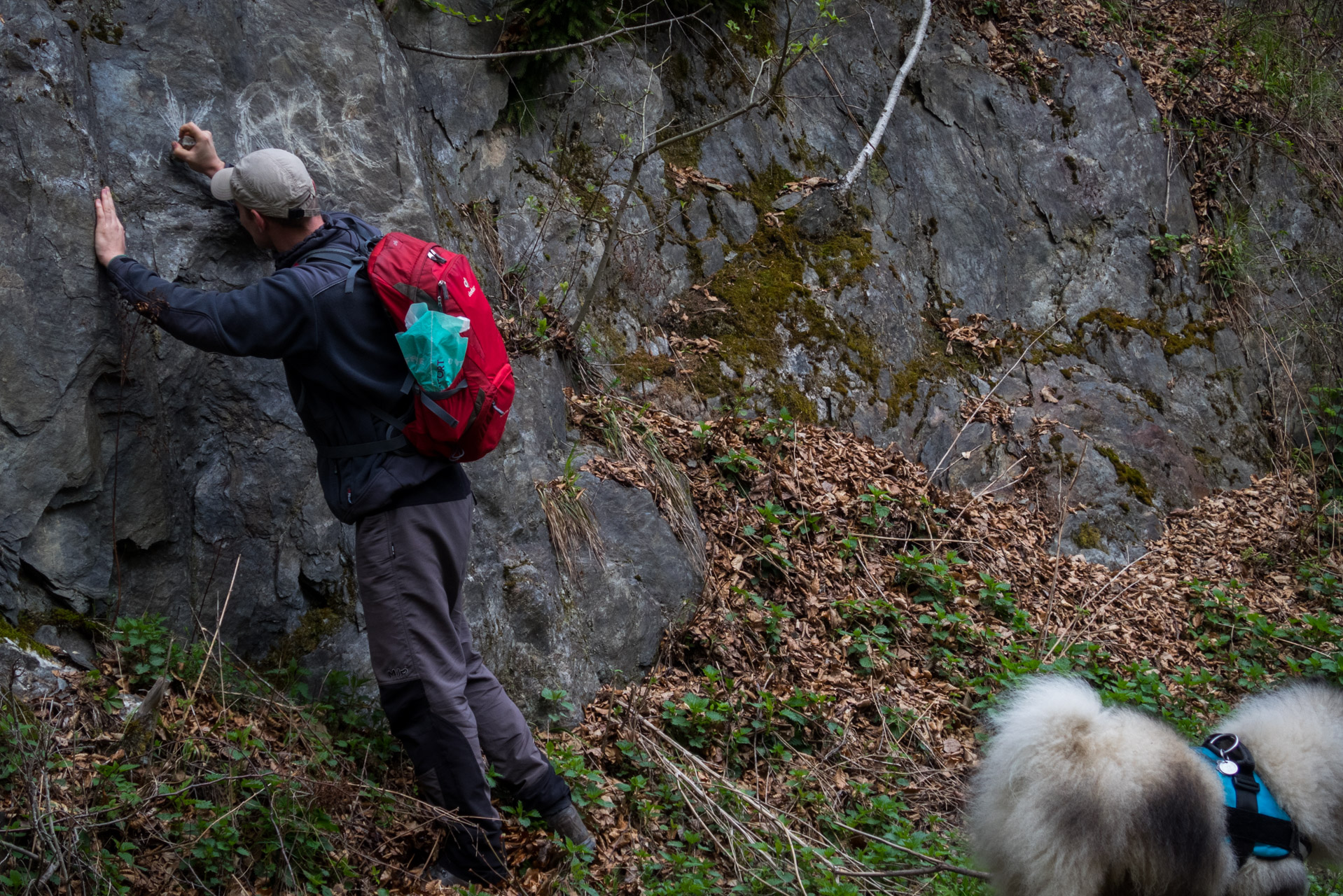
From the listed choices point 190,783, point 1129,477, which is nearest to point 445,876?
point 190,783

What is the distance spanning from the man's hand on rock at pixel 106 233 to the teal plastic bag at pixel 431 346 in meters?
1.27

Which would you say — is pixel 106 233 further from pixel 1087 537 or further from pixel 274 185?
pixel 1087 537

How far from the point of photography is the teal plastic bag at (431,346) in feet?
10.8

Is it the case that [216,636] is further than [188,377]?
No

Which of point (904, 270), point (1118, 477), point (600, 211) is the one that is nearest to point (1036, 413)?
point (1118, 477)

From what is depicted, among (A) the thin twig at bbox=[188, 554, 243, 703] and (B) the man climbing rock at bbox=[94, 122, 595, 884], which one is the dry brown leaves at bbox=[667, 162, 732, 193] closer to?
(B) the man climbing rock at bbox=[94, 122, 595, 884]

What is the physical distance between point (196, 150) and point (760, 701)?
12.7ft

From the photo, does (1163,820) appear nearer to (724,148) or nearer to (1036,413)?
(1036,413)

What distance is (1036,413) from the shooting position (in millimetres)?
8180

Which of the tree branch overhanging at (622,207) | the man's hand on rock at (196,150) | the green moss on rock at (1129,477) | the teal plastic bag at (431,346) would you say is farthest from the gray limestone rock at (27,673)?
Answer: the green moss on rock at (1129,477)

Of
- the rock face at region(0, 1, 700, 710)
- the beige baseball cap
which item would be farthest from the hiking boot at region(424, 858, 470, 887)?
the beige baseball cap

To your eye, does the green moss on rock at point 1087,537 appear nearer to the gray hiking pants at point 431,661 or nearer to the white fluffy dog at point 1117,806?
the white fluffy dog at point 1117,806

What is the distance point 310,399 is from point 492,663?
1709mm

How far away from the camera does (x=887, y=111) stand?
8711 mm
